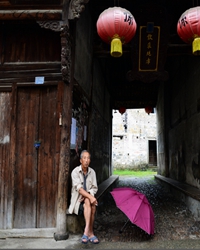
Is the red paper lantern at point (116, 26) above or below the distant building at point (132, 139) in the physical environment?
above

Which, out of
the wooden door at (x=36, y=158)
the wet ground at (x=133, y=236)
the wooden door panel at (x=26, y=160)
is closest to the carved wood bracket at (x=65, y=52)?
the wooden door at (x=36, y=158)

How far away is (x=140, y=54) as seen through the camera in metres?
6.54

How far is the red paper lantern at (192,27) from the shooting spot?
4.40 m

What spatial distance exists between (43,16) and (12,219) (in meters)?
3.70

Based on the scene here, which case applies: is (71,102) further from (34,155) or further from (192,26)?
(192,26)

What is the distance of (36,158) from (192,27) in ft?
11.9

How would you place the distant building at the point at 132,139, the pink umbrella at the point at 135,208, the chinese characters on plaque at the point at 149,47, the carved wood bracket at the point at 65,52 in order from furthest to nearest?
1. the distant building at the point at 132,139
2. the chinese characters on plaque at the point at 149,47
3. the carved wood bracket at the point at 65,52
4. the pink umbrella at the point at 135,208

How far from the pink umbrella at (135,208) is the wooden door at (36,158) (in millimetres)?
1221

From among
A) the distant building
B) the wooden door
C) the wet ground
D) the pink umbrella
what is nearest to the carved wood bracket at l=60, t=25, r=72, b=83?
the wooden door

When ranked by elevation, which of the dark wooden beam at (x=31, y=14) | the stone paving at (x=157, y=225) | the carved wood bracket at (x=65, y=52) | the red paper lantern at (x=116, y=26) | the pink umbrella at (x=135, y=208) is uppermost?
the dark wooden beam at (x=31, y=14)

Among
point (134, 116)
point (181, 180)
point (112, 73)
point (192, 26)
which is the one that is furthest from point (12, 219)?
point (134, 116)

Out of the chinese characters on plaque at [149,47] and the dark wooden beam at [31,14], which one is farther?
the chinese characters on plaque at [149,47]

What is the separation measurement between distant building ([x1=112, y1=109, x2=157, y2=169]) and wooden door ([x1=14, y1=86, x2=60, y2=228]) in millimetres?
18068

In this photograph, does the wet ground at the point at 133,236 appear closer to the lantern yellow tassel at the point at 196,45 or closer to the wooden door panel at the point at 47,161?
the wooden door panel at the point at 47,161
